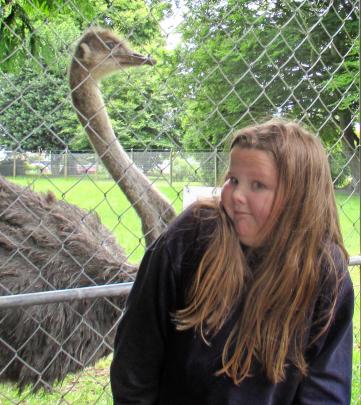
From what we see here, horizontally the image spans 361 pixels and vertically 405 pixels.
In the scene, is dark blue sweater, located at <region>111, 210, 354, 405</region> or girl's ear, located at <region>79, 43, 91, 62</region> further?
girl's ear, located at <region>79, 43, 91, 62</region>

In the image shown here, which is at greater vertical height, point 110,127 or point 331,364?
point 110,127

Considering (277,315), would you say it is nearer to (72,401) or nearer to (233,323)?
(233,323)

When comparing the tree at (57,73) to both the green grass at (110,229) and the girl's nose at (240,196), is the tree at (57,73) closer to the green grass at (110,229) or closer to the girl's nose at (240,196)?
the green grass at (110,229)

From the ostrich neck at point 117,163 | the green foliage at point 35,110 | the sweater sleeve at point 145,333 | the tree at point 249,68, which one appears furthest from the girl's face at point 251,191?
the ostrich neck at point 117,163

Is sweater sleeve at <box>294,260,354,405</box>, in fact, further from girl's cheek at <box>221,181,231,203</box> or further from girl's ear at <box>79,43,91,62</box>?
girl's ear at <box>79,43,91,62</box>

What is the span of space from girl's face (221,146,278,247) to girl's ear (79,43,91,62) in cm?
170

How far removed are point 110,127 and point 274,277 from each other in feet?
6.43

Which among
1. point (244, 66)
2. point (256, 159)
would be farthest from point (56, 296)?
point (244, 66)

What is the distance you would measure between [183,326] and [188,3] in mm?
1283

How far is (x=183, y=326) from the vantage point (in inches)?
55.6

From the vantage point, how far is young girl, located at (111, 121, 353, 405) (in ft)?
4.54

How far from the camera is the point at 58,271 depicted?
268 centimetres

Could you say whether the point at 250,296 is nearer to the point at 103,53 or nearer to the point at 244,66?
the point at 244,66

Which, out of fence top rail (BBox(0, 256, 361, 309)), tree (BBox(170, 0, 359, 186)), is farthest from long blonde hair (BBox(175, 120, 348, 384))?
tree (BBox(170, 0, 359, 186))
